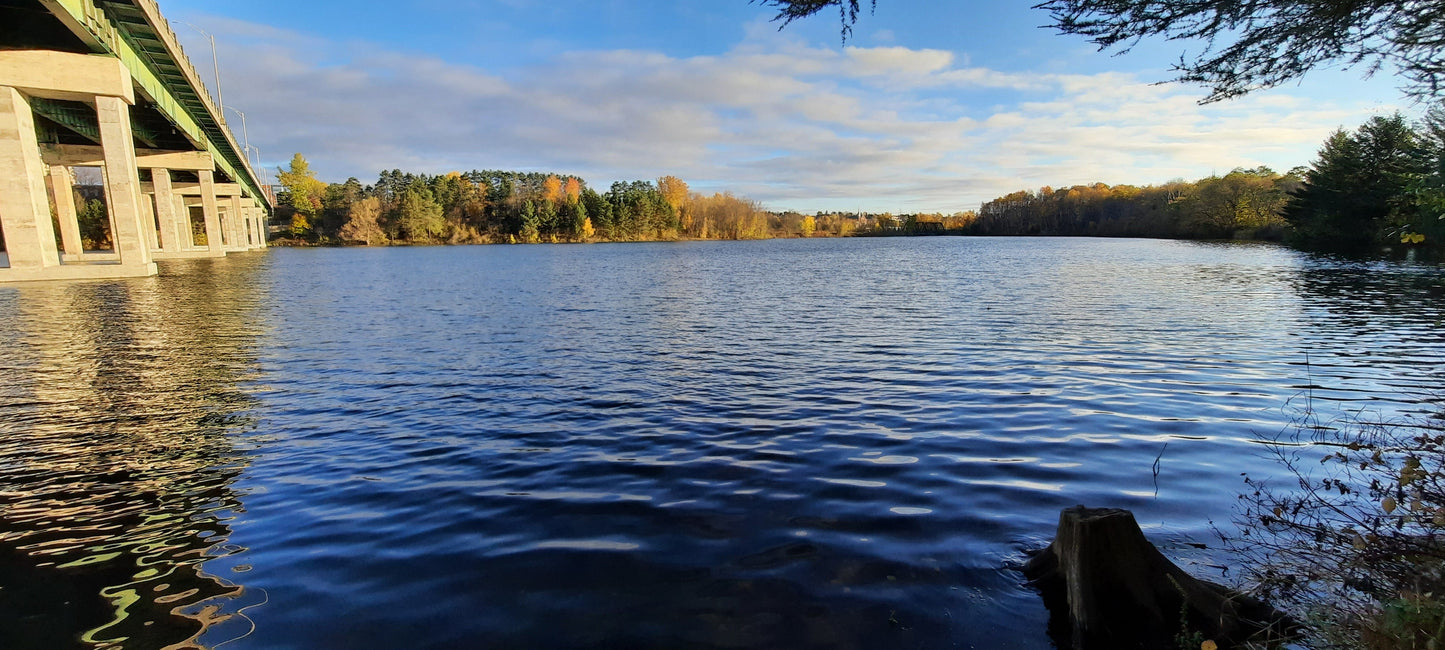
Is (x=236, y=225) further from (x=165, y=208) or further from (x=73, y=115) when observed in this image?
(x=73, y=115)

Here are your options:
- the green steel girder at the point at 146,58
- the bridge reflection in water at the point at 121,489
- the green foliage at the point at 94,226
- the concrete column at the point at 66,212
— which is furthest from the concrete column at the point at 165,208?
the green foliage at the point at 94,226

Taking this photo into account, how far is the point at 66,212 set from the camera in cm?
4494

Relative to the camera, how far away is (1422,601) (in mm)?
2984

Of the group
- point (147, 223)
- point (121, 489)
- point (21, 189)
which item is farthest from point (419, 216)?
point (121, 489)

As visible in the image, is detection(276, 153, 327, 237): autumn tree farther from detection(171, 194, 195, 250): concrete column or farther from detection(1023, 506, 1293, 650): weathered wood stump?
detection(1023, 506, 1293, 650): weathered wood stump

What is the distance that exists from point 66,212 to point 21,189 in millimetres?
23054

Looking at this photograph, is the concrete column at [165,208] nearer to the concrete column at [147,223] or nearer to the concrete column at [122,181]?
the concrete column at [147,223]

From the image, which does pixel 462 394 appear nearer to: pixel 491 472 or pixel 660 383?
pixel 660 383

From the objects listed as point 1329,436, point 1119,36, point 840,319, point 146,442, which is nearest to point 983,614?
point 1119,36

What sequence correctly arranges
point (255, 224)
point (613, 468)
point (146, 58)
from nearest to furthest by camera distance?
point (613, 468) < point (146, 58) < point (255, 224)

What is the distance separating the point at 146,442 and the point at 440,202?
136938mm

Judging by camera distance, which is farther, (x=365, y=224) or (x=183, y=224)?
(x=365, y=224)

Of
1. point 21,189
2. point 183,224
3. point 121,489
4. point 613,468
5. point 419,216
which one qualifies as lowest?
point 613,468

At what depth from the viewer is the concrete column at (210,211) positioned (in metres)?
60.6
